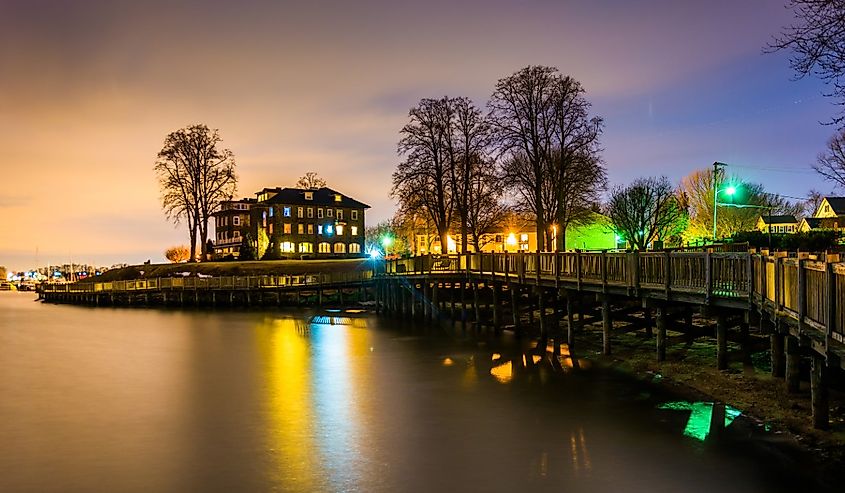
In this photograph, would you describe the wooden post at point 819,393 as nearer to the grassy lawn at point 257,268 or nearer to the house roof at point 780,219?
the grassy lawn at point 257,268

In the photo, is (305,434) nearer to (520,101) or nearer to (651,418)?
(651,418)

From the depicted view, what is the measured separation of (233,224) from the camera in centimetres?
10244

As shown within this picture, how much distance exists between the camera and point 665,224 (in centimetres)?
6925

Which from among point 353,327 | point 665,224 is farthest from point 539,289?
point 665,224

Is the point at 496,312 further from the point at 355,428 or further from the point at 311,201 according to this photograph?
the point at 311,201

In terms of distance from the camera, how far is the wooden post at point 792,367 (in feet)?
51.7

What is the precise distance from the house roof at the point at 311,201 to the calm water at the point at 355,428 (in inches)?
2489

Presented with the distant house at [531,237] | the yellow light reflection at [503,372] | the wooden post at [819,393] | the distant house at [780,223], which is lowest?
the yellow light reflection at [503,372]

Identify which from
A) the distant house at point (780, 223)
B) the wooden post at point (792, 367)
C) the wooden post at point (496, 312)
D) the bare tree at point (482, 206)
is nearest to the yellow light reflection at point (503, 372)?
the wooden post at point (792, 367)

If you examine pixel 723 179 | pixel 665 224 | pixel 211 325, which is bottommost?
pixel 211 325

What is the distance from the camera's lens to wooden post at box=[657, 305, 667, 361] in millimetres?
21156

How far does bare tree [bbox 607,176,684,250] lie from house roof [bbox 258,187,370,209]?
41759mm

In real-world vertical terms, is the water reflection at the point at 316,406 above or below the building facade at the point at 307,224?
below

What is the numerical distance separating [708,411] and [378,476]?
27.7 feet
